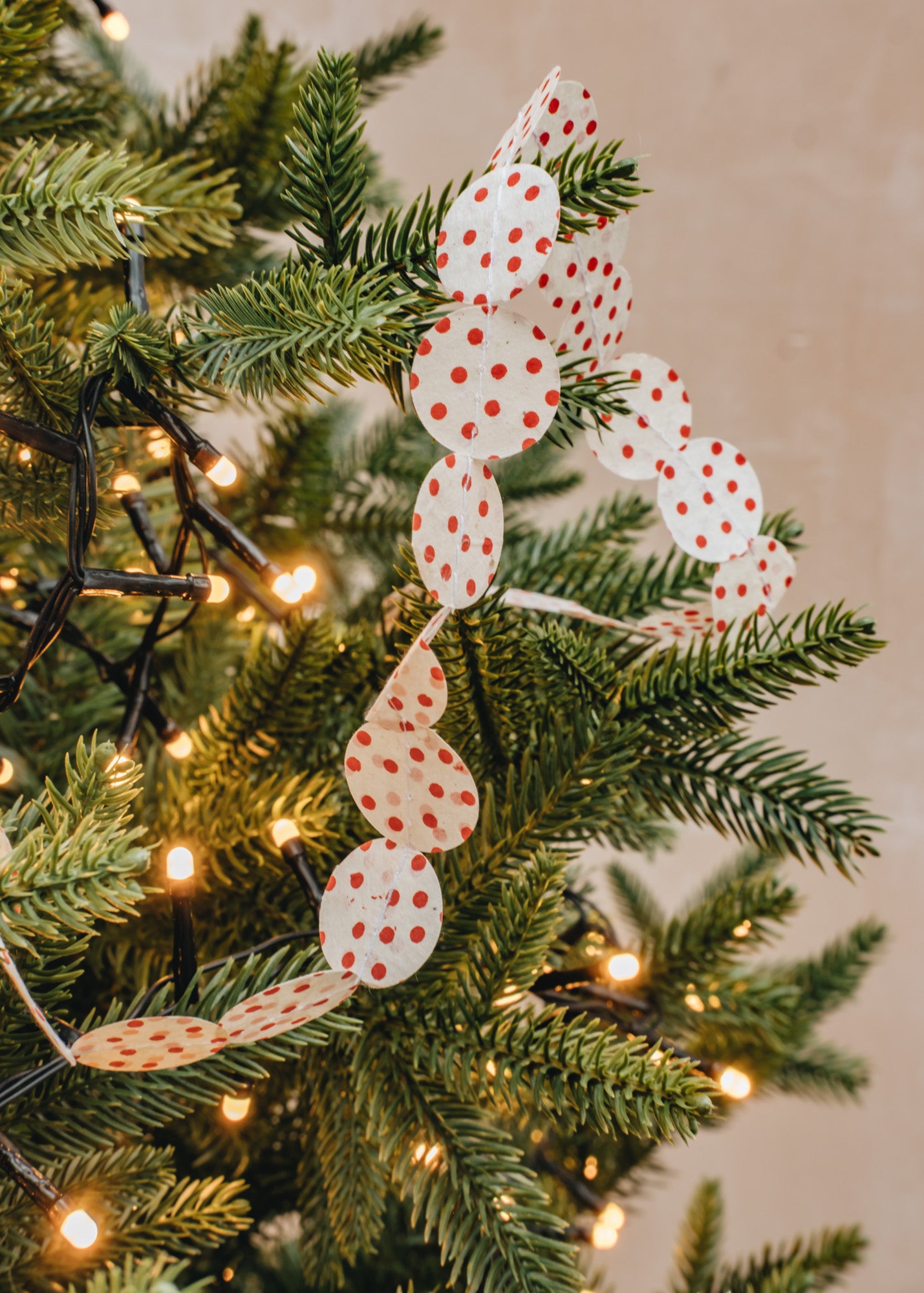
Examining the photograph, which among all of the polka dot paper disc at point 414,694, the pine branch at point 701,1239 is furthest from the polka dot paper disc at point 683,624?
the pine branch at point 701,1239

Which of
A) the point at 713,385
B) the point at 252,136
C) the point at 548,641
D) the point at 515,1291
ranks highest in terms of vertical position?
the point at 713,385

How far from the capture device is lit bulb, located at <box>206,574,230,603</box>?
0.26m

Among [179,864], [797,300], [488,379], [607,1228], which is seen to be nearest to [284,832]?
[179,864]

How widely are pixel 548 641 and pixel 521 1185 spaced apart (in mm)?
164

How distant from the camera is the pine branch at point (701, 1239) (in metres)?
0.45

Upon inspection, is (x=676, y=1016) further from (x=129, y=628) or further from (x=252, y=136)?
(x=252, y=136)

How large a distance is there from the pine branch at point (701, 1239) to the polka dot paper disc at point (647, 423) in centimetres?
39

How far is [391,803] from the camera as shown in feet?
0.81

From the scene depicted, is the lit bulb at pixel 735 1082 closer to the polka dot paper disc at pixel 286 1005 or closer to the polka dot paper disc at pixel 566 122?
the polka dot paper disc at pixel 286 1005

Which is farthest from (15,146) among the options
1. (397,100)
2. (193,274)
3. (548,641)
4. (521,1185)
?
(397,100)

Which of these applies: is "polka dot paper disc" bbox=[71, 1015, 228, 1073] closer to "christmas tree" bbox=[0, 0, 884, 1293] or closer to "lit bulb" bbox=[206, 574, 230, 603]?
"christmas tree" bbox=[0, 0, 884, 1293]

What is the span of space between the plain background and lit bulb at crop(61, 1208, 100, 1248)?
824 mm

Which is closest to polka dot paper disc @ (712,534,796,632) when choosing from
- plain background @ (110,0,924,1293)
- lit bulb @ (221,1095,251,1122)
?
lit bulb @ (221,1095,251,1122)

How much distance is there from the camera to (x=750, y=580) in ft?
0.99
